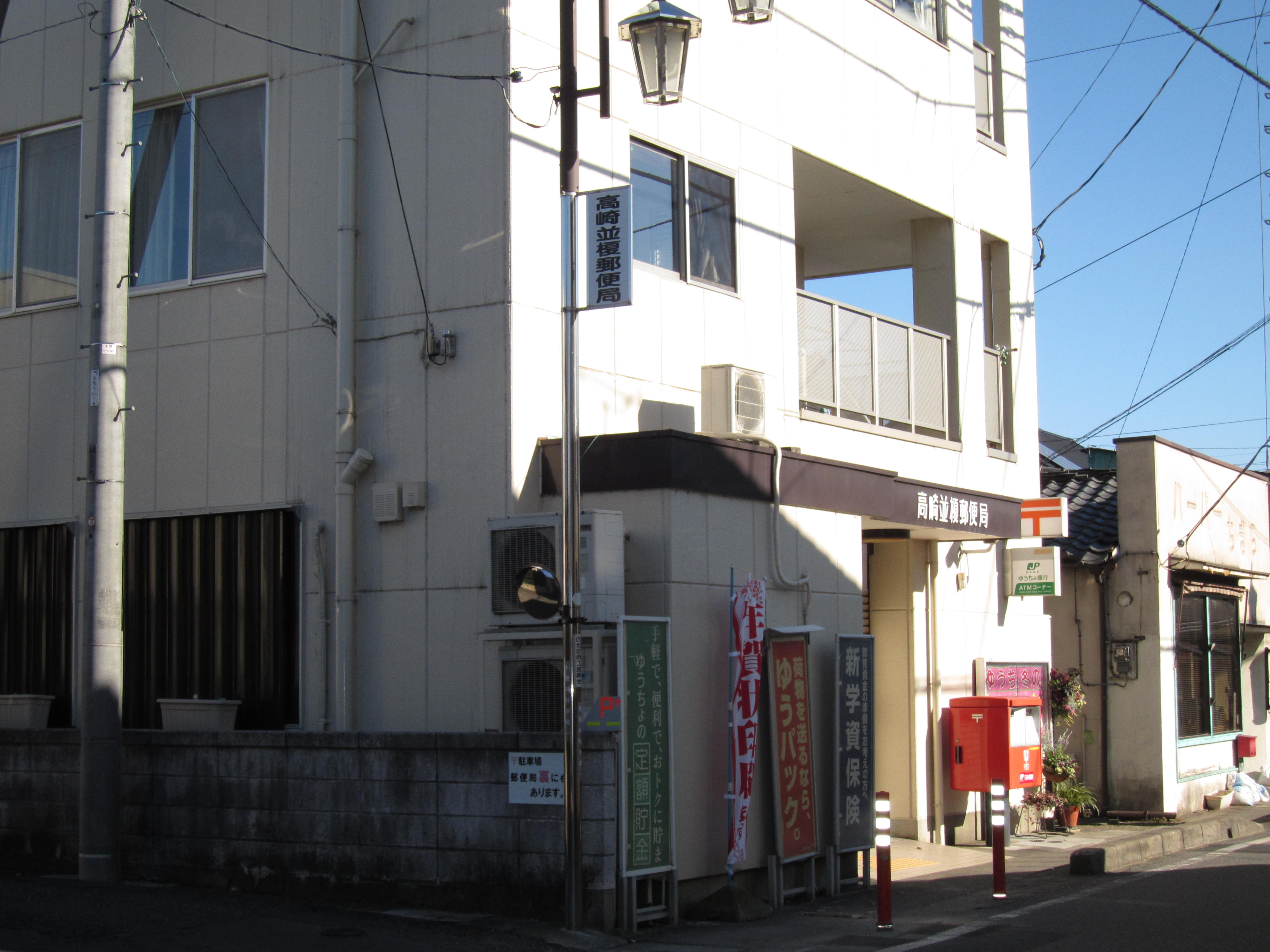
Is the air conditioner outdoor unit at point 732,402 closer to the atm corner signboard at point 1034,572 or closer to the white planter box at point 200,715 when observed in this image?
the white planter box at point 200,715

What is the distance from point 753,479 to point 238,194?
5.36m

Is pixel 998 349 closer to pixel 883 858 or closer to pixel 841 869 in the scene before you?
pixel 841 869

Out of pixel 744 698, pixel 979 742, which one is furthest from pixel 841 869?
pixel 979 742

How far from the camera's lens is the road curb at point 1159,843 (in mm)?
12898

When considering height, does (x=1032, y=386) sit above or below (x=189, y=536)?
above

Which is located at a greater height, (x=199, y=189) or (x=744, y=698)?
(x=199, y=189)

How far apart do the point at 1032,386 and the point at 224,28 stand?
1086 centimetres

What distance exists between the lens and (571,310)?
9.41 meters

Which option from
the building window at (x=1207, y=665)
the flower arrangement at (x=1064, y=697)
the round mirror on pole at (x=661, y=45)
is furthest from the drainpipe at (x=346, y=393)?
the building window at (x=1207, y=665)

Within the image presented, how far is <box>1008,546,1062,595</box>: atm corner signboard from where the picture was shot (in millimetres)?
16609

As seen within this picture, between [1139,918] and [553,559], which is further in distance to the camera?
[1139,918]

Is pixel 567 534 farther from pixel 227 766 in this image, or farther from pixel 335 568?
pixel 227 766

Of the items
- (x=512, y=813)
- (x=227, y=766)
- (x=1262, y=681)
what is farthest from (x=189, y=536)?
(x=1262, y=681)

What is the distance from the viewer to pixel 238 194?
12.2 metres
